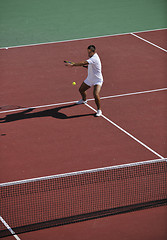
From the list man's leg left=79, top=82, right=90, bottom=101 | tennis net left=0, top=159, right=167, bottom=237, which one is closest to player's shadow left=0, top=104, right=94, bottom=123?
man's leg left=79, top=82, right=90, bottom=101

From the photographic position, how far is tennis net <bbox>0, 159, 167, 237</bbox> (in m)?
10.0

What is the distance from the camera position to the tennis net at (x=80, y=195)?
1000cm

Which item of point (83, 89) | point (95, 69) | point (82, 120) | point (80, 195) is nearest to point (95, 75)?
point (95, 69)

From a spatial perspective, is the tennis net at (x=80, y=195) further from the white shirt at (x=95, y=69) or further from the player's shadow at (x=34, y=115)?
the white shirt at (x=95, y=69)

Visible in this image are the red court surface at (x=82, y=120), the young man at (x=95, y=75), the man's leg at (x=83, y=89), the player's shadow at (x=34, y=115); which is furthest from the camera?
the man's leg at (x=83, y=89)

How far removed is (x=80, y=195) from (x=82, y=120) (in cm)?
415

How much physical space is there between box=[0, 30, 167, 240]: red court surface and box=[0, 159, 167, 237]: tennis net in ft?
1.00

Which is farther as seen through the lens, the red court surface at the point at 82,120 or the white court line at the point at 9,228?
the red court surface at the point at 82,120

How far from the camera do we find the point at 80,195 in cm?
1068

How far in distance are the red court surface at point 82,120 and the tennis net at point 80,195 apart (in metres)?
0.30

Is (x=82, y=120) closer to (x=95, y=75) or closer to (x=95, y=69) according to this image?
(x=95, y=75)

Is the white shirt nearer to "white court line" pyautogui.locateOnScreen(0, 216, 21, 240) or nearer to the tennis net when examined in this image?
the tennis net

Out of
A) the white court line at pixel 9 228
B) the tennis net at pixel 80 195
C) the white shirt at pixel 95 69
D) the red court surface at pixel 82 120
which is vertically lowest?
the white court line at pixel 9 228

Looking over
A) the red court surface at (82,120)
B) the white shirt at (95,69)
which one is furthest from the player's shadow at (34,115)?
the white shirt at (95,69)
